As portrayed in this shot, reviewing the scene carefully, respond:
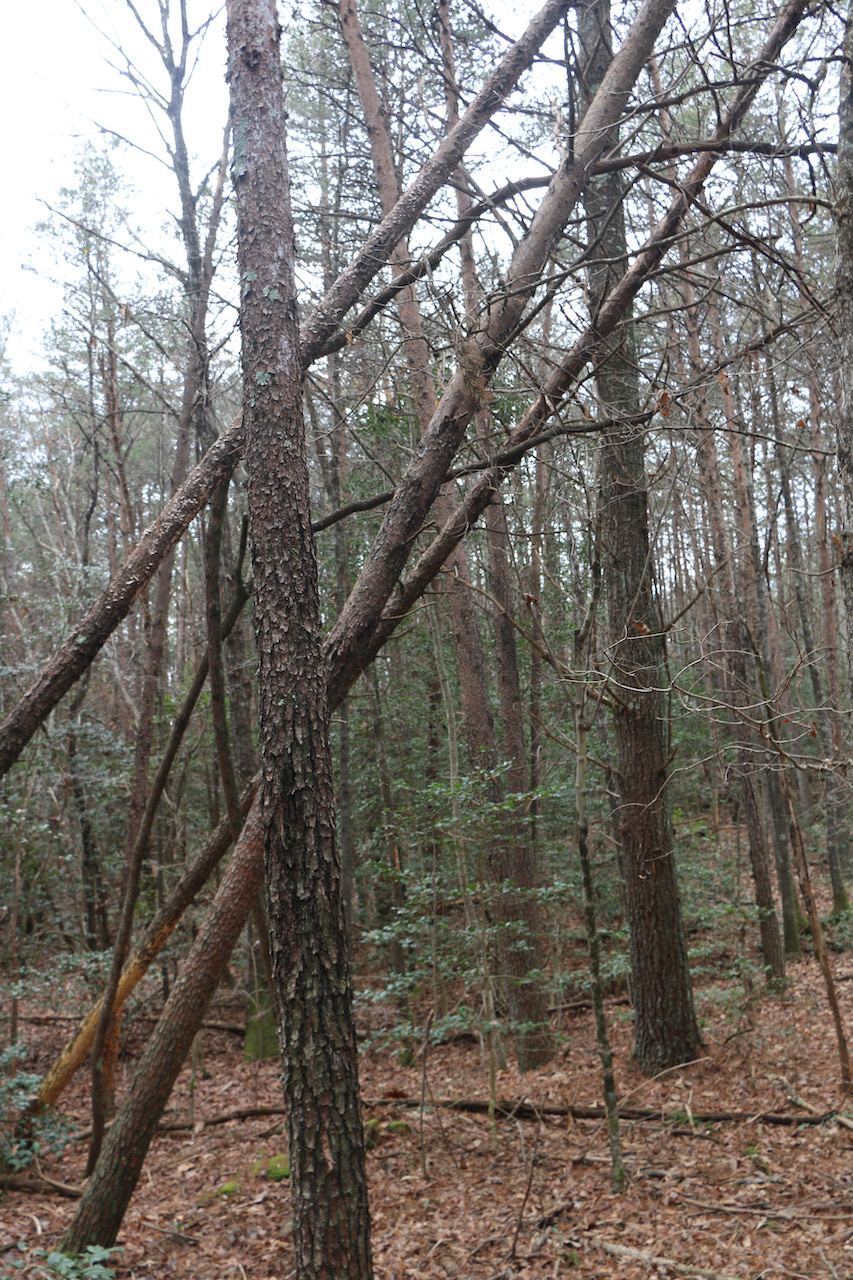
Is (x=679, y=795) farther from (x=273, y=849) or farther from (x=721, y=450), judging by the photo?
(x=273, y=849)

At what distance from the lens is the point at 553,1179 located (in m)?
5.09

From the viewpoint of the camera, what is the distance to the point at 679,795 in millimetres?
12945

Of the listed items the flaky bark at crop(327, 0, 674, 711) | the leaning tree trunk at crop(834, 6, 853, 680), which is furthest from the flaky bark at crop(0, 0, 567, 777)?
the leaning tree trunk at crop(834, 6, 853, 680)

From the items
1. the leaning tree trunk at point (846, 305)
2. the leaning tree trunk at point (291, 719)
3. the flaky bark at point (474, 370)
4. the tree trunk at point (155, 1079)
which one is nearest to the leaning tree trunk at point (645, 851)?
the flaky bark at point (474, 370)

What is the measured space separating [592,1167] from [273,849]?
3643 mm

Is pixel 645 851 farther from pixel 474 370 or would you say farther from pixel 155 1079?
pixel 474 370

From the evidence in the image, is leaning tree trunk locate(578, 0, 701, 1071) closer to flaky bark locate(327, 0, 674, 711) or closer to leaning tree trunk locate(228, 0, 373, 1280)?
flaky bark locate(327, 0, 674, 711)

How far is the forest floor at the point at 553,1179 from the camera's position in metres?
4.12

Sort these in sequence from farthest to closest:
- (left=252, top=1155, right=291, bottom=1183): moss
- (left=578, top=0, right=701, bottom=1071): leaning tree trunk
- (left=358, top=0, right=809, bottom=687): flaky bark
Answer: (left=578, top=0, right=701, bottom=1071): leaning tree trunk < (left=252, top=1155, right=291, bottom=1183): moss < (left=358, top=0, right=809, bottom=687): flaky bark

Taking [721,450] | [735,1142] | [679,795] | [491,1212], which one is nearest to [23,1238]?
[491,1212]

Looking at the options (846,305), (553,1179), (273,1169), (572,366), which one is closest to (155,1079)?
(273,1169)

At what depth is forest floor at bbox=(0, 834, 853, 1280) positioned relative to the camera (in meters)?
4.12

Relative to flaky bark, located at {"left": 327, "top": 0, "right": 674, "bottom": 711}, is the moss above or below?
below

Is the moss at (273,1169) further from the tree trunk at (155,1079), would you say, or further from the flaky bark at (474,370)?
the flaky bark at (474,370)
